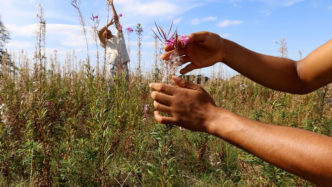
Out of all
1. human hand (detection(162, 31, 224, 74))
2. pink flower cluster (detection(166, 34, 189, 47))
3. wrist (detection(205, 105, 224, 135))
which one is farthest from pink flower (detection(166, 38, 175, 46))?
wrist (detection(205, 105, 224, 135))

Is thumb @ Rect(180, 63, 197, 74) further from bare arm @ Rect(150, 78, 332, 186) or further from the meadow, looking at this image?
bare arm @ Rect(150, 78, 332, 186)

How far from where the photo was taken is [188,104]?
1057 millimetres

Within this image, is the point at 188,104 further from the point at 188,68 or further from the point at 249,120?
the point at 188,68

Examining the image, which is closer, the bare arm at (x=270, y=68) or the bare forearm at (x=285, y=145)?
the bare forearm at (x=285, y=145)

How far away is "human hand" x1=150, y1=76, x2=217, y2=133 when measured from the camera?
1.06 metres

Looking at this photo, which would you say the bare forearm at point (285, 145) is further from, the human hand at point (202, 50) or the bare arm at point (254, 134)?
the human hand at point (202, 50)

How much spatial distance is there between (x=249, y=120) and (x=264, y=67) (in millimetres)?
970

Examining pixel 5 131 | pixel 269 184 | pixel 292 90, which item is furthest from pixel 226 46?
pixel 5 131

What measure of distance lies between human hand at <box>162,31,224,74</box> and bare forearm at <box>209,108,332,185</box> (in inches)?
29.2

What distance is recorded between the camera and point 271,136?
90cm

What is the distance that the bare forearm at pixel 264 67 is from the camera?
1.78 metres

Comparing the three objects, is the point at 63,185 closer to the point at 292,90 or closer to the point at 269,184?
the point at 269,184

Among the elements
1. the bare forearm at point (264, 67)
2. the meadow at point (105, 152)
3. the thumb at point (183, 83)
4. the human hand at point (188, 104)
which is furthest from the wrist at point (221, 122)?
the bare forearm at point (264, 67)

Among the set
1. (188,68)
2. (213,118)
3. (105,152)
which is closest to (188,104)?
(213,118)
